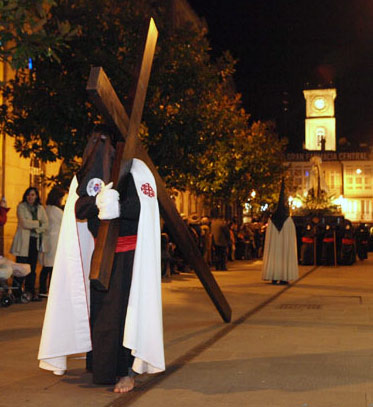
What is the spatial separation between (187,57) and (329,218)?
1362 centimetres

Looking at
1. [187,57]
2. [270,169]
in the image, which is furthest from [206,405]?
[270,169]

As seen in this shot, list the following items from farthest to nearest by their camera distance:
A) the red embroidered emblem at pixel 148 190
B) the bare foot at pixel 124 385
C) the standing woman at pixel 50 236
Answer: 1. the standing woman at pixel 50 236
2. the red embroidered emblem at pixel 148 190
3. the bare foot at pixel 124 385

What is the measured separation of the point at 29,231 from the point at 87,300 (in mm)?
6901

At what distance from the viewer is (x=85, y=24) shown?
16.8 metres

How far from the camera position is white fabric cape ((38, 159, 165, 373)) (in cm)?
564

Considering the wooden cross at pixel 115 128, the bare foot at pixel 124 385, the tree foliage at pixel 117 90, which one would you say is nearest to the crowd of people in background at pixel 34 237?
the tree foliage at pixel 117 90

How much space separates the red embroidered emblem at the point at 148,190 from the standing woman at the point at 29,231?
6.94 metres

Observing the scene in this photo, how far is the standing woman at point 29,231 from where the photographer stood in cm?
1239

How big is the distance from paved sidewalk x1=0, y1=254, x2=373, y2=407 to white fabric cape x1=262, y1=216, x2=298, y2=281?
3.90m

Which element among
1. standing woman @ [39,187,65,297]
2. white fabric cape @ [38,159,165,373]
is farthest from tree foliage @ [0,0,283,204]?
white fabric cape @ [38,159,165,373]

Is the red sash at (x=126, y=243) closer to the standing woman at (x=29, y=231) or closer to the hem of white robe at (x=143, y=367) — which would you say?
the hem of white robe at (x=143, y=367)

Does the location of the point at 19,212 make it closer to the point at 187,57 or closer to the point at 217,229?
the point at 187,57

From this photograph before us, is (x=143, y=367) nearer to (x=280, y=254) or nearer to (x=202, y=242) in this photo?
(x=280, y=254)

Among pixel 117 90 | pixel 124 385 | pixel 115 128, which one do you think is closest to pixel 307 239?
pixel 117 90
